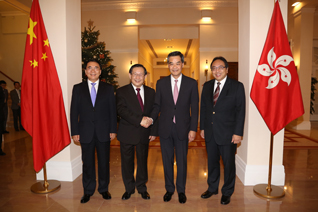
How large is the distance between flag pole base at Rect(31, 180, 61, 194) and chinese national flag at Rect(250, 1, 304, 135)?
3113mm

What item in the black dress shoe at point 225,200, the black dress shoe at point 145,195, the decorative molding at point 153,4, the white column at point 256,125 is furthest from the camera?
the decorative molding at point 153,4

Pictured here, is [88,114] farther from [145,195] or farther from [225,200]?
[225,200]

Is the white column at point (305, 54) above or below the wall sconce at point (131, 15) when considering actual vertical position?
below

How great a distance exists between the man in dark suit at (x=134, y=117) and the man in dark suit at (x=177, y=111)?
0.15 metres

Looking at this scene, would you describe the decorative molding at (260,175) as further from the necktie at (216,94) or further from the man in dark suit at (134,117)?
the man in dark suit at (134,117)

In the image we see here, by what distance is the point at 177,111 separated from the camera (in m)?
2.80

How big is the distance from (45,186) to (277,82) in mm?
3564

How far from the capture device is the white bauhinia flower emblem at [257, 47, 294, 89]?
118 inches

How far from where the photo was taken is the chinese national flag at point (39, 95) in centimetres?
314

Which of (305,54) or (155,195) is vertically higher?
(305,54)

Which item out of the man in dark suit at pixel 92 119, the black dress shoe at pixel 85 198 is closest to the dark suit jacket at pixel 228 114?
the man in dark suit at pixel 92 119

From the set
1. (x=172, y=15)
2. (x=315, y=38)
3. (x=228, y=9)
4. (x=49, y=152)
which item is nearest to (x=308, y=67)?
(x=315, y=38)

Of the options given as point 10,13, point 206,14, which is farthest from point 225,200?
point 10,13

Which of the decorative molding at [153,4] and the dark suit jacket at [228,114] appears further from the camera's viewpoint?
the decorative molding at [153,4]
